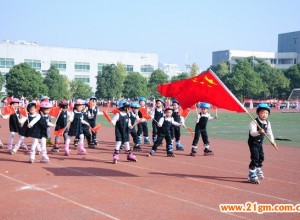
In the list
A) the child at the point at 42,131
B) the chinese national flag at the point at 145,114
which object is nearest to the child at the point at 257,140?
the child at the point at 42,131

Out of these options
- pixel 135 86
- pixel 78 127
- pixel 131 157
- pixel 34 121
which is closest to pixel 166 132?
pixel 131 157

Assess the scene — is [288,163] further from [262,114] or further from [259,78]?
[259,78]

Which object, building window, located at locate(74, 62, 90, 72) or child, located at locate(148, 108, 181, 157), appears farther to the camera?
building window, located at locate(74, 62, 90, 72)

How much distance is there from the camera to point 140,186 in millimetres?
8719

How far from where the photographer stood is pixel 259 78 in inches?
2586

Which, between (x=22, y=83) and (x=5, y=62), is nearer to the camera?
(x=22, y=83)

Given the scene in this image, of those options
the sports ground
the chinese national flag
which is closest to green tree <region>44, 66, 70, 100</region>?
the chinese national flag

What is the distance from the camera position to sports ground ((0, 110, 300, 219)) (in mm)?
6859

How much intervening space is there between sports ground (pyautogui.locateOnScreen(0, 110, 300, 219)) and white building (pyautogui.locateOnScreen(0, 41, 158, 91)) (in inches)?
2786

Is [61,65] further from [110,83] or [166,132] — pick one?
[166,132]

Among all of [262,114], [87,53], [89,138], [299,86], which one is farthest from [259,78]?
[262,114]

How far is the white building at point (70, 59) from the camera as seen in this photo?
79.8 metres

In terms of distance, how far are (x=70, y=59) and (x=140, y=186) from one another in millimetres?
79872

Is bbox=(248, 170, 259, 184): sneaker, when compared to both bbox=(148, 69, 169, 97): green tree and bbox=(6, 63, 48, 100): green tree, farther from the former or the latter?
bbox=(148, 69, 169, 97): green tree
